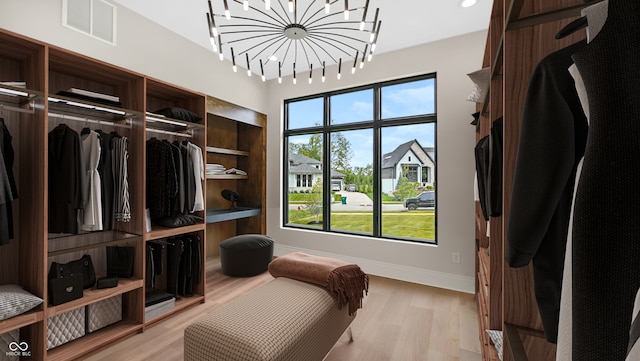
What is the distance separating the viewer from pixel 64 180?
1.92 m

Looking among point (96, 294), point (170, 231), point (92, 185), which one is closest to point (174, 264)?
point (170, 231)

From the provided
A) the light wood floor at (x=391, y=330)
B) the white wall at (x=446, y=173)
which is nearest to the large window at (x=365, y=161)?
the white wall at (x=446, y=173)

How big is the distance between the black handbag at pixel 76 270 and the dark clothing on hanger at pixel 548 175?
8.74ft

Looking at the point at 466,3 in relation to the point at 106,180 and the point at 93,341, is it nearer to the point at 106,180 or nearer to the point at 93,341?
the point at 106,180

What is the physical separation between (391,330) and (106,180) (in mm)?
2674

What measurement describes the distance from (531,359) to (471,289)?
221 cm

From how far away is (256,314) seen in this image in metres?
1.50

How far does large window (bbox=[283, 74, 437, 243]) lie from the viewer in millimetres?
3492

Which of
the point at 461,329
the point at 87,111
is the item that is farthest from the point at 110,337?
the point at 461,329

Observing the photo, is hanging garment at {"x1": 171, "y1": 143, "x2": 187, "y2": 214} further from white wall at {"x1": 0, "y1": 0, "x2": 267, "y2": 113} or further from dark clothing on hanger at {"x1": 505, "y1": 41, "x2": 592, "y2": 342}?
dark clothing on hanger at {"x1": 505, "y1": 41, "x2": 592, "y2": 342}

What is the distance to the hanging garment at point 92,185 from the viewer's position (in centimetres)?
204

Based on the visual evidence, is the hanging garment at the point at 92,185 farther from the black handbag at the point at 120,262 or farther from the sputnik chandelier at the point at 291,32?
the sputnik chandelier at the point at 291,32

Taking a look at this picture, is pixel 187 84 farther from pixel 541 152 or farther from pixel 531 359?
pixel 531 359

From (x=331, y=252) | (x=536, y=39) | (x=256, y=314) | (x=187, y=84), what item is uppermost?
(x=187, y=84)
